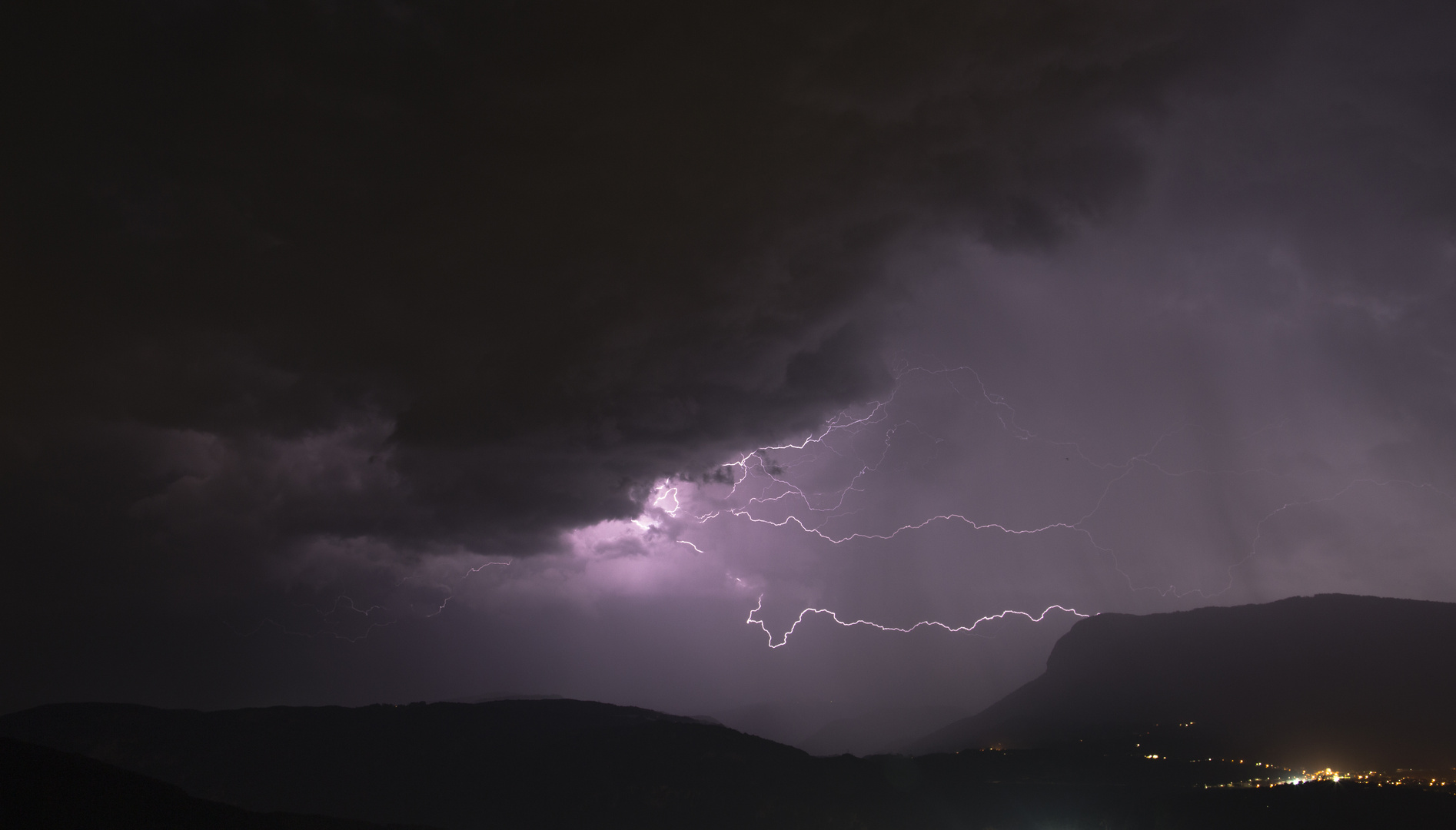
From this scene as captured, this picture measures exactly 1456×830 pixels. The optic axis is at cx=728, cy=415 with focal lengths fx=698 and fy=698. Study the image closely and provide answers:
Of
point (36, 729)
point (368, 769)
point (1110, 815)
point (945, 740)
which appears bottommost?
point (945, 740)

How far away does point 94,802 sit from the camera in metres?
Result: 37.6

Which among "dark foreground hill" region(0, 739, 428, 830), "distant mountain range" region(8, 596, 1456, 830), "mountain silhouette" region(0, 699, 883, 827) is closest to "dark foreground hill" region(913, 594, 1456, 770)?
"distant mountain range" region(8, 596, 1456, 830)

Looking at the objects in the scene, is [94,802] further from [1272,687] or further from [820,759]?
[1272,687]

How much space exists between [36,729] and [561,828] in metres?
77.7

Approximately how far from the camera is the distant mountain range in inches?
2360

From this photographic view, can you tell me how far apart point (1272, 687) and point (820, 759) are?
97.5 meters

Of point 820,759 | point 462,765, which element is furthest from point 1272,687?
point 462,765

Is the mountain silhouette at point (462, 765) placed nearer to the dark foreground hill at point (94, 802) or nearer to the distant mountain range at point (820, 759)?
the distant mountain range at point (820, 759)

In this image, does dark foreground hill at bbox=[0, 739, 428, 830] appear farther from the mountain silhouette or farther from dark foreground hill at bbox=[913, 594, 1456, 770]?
dark foreground hill at bbox=[913, 594, 1456, 770]

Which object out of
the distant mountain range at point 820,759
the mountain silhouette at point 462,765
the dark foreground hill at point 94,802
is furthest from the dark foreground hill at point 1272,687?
the dark foreground hill at point 94,802

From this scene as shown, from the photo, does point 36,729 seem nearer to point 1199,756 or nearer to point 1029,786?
point 1029,786

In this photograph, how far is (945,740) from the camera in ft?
583

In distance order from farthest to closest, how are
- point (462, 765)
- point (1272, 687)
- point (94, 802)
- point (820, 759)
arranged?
point (1272, 687) → point (462, 765) → point (820, 759) → point (94, 802)

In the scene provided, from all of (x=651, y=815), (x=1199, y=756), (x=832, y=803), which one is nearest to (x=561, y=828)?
(x=651, y=815)
